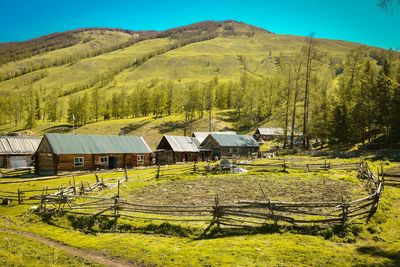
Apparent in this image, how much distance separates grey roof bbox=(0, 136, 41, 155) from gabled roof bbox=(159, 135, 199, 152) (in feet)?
85.7

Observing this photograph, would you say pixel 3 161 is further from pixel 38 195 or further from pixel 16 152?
pixel 38 195

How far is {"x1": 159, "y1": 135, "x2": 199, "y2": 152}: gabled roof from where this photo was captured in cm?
6731

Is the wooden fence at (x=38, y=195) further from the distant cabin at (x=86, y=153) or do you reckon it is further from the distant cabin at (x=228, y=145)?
the distant cabin at (x=228, y=145)

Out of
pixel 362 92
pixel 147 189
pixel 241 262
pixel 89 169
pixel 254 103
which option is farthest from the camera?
pixel 254 103

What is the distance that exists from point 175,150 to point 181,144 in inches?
131

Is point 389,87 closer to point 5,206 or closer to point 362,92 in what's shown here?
point 362,92

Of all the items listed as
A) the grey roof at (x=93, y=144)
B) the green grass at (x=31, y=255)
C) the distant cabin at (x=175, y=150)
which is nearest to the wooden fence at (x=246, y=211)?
the green grass at (x=31, y=255)

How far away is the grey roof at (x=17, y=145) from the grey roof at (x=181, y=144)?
2613cm

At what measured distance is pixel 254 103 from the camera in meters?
123

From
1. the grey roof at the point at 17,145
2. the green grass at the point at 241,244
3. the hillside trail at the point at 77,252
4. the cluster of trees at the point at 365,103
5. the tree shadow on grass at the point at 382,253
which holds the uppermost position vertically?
the cluster of trees at the point at 365,103

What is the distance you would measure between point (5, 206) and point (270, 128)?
94.6m

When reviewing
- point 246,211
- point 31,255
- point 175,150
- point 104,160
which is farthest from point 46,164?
point 246,211

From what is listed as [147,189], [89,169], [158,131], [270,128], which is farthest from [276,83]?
[147,189]

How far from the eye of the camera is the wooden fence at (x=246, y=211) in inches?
738
